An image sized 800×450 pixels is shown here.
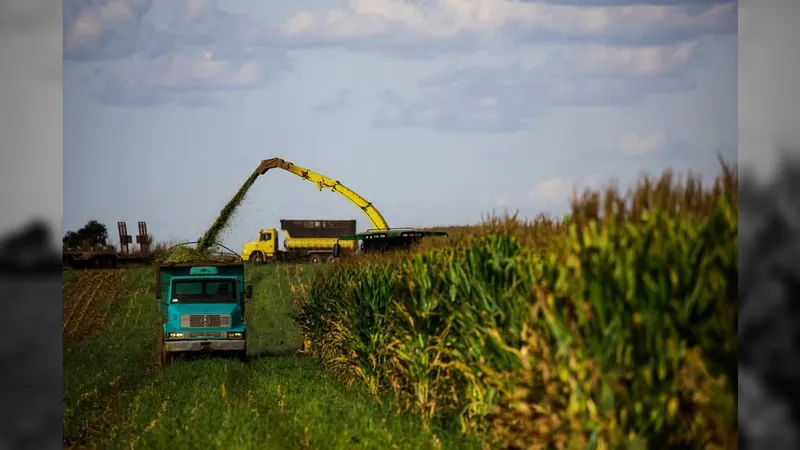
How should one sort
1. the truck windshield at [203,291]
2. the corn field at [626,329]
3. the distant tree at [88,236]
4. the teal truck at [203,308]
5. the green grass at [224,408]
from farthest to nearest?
the distant tree at [88,236] → the truck windshield at [203,291] → the teal truck at [203,308] → the green grass at [224,408] → the corn field at [626,329]

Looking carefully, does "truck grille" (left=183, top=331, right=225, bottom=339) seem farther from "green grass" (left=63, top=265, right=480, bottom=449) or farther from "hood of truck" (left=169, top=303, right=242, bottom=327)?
"green grass" (left=63, top=265, right=480, bottom=449)

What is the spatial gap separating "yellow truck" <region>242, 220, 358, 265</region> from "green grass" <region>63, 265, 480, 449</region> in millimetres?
33416

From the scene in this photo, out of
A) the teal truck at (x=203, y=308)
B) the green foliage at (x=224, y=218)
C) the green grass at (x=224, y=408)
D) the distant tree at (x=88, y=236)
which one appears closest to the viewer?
the green grass at (x=224, y=408)

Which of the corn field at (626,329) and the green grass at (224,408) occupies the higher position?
the corn field at (626,329)

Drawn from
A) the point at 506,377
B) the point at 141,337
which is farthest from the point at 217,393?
the point at 141,337

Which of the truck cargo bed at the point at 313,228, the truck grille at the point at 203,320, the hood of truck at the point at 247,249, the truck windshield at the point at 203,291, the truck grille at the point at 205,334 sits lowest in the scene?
the truck grille at the point at 205,334

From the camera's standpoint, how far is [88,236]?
72062 mm

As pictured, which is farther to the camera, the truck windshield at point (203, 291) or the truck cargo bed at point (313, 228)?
the truck cargo bed at point (313, 228)

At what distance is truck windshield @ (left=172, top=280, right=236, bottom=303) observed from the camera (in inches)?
1139

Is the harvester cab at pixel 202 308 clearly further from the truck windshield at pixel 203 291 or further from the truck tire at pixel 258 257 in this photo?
the truck tire at pixel 258 257

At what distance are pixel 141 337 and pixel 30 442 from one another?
25.2 meters

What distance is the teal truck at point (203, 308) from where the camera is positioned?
28344 millimetres

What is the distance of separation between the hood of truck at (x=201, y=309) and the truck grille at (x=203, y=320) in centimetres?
10

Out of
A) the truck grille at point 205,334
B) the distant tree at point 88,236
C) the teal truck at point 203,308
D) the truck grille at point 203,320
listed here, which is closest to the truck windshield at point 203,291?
the teal truck at point 203,308
